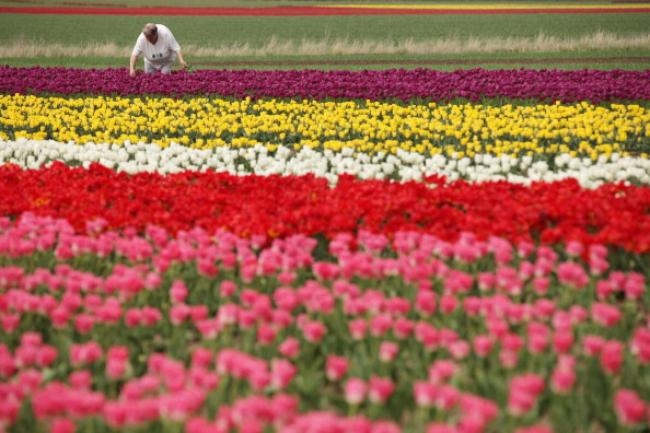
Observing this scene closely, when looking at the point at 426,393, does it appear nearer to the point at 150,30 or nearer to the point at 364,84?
the point at 364,84

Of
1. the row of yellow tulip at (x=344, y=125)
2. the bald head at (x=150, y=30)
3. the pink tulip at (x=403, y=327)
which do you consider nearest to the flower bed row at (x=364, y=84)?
the row of yellow tulip at (x=344, y=125)

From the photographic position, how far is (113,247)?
17.0 feet

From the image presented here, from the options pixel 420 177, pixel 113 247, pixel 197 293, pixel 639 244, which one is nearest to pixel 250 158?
pixel 420 177

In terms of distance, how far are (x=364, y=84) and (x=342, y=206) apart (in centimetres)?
831

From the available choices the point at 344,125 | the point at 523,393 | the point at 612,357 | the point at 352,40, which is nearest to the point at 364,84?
the point at 344,125

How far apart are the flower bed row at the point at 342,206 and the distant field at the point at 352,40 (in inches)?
587

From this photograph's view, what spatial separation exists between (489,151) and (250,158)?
103 inches

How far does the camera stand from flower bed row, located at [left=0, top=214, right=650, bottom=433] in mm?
2932

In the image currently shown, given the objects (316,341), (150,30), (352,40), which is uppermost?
(150,30)

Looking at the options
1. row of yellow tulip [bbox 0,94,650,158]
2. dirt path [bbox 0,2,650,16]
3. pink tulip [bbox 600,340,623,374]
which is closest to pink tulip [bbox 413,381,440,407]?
pink tulip [bbox 600,340,623,374]

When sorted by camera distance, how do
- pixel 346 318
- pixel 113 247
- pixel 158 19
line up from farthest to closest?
pixel 158 19, pixel 113 247, pixel 346 318

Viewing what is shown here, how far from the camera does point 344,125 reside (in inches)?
407

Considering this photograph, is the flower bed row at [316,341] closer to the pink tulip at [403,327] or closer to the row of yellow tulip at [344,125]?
the pink tulip at [403,327]

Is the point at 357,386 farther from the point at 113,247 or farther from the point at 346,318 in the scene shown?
the point at 113,247
